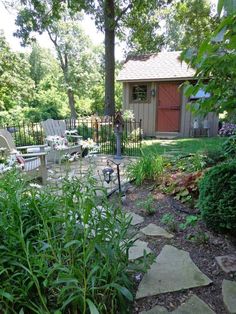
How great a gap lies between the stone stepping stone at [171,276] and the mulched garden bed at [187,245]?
0.12 ft

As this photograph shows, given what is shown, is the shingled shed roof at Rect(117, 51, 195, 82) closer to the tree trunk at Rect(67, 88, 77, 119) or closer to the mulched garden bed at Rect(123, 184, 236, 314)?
the mulched garden bed at Rect(123, 184, 236, 314)

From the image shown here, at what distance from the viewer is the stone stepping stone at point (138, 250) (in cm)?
199

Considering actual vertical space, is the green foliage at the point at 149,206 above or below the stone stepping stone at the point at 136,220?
above

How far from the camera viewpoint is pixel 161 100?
10070 millimetres

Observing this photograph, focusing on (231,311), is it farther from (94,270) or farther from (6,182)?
(6,182)

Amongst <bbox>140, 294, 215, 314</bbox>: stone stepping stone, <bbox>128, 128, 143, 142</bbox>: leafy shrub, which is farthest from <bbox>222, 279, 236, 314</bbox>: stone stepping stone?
<bbox>128, 128, 143, 142</bbox>: leafy shrub

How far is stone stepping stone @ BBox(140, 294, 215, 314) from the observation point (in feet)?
4.82

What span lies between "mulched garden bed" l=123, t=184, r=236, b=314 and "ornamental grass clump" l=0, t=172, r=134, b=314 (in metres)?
0.29

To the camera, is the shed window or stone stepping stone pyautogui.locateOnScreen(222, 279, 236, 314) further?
the shed window

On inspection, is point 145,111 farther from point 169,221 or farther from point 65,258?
point 65,258

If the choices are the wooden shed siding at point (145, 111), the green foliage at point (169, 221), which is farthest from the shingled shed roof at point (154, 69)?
the green foliage at point (169, 221)

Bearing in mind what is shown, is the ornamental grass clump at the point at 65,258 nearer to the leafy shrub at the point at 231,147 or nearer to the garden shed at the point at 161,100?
the leafy shrub at the point at 231,147

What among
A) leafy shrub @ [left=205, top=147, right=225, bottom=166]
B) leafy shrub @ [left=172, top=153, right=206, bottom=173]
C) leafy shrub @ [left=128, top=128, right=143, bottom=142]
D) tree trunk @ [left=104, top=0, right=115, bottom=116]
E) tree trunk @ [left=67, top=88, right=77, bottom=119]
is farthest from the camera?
tree trunk @ [left=67, top=88, right=77, bottom=119]

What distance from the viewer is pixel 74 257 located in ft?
4.96
